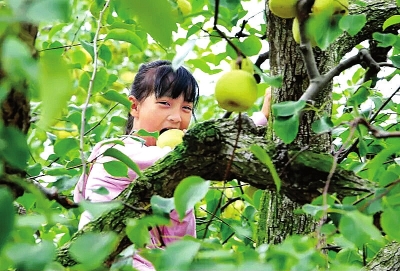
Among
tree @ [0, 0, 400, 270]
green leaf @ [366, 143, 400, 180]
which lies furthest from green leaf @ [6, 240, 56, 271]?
green leaf @ [366, 143, 400, 180]

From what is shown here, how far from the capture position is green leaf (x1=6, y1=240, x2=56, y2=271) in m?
0.46

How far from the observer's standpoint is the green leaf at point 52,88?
1.17 feet

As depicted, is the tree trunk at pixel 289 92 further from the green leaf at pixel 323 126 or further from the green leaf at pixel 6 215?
the green leaf at pixel 6 215

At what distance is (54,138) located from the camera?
1.60 metres

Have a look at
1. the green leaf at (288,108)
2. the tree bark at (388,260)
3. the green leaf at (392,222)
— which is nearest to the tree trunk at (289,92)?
the tree bark at (388,260)

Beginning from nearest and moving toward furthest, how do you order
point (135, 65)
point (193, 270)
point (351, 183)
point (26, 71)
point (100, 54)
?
point (26, 71) < point (193, 270) < point (351, 183) < point (100, 54) < point (135, 65)

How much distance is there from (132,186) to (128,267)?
53 cm

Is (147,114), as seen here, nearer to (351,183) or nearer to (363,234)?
(351,183)

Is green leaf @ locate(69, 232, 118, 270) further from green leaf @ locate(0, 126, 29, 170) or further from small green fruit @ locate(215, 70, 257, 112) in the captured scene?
small green fruit @ locate(215, 70, 257, 112)

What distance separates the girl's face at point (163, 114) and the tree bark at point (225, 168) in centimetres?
A: 57

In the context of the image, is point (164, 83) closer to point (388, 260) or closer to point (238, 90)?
point (388, 260)

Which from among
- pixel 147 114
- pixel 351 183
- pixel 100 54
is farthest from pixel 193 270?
pixel 147 114

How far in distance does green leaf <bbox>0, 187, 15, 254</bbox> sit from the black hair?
4.22ft

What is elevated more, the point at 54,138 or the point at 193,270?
the point at 193,270
